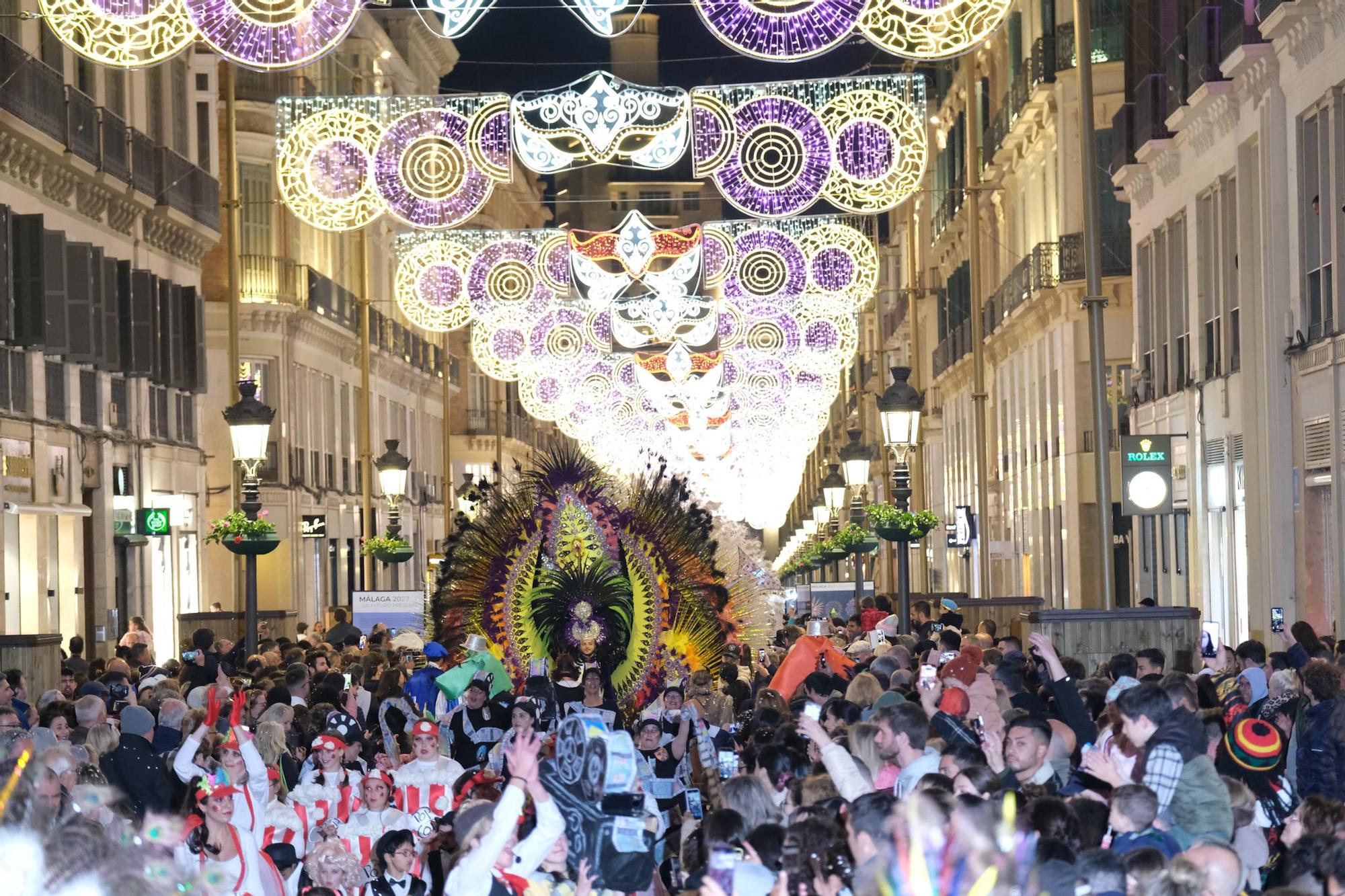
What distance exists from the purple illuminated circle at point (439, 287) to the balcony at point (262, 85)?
8.23m

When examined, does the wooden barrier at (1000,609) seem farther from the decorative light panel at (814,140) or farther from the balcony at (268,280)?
the balcony at (268,280)

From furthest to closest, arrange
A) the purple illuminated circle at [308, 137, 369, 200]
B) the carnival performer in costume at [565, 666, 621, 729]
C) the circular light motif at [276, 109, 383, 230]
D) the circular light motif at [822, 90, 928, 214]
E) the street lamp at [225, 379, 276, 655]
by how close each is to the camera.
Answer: the purple illuminated circle at [308, 137, 369, 200] < the circular light motif at [276, 109, 383, 230] < the circular light motif at [822, 90, 928, 214] < the street lamp at [225, 379, 276, 655] < the carnival performer in costume at [565, 666, 621, 729]

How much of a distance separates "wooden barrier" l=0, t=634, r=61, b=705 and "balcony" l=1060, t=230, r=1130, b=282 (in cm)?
2235

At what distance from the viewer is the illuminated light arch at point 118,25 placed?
16.1m

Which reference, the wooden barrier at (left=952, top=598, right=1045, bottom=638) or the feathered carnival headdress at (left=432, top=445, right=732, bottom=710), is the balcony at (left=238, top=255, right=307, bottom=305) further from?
the feathered carnival headdress at (left=432, top=445, right=732, bottom=710)

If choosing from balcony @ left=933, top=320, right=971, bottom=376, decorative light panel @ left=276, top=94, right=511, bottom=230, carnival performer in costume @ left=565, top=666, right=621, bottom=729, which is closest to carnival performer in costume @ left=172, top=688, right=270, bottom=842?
carnival performer in costume @ left=565, top=666, right=621, bottom=729

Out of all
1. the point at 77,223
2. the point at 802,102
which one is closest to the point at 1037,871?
the point at 802,102

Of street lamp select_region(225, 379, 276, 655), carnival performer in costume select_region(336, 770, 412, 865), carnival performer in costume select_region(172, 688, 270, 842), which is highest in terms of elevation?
street lamp select_region(225, 379, 276, 655)

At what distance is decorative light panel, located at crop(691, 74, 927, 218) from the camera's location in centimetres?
2225

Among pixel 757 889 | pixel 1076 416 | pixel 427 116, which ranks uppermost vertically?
pixel 427 116

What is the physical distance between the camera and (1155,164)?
33.4 meters

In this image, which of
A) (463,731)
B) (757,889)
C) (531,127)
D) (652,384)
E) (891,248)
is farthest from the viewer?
(891,248)

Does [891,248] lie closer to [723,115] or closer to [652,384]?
[652,384]

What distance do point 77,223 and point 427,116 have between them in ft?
25.3
